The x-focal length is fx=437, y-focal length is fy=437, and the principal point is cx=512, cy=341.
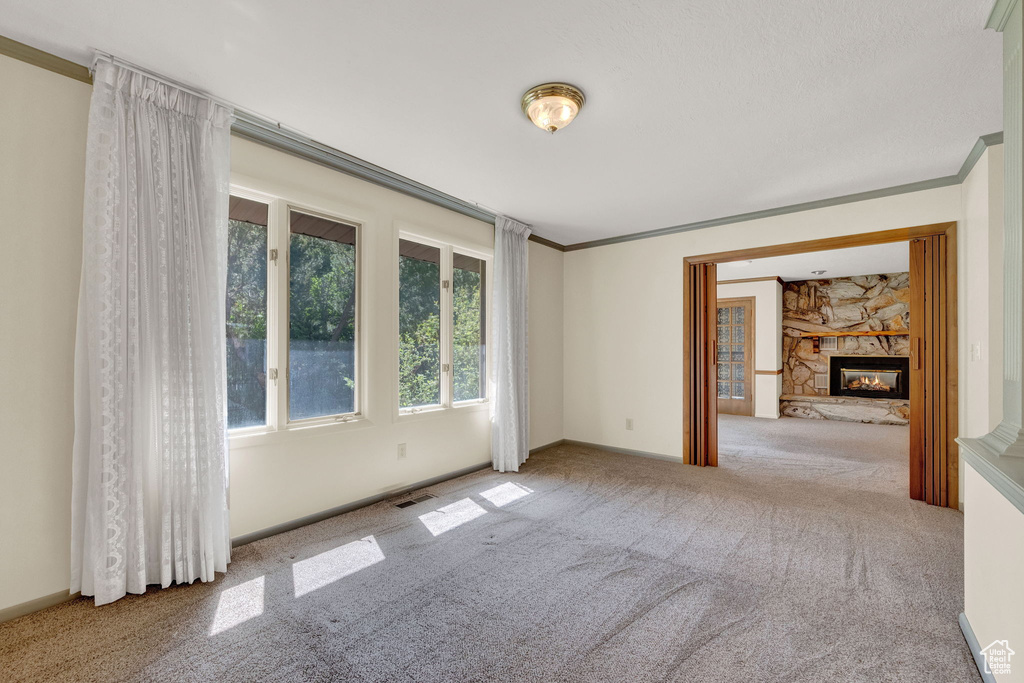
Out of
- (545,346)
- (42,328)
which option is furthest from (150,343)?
(545,346)

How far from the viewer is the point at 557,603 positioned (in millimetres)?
2043

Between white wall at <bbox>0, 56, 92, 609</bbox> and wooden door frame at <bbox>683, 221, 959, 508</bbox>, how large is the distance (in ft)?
14.9

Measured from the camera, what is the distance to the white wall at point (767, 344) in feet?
24.9

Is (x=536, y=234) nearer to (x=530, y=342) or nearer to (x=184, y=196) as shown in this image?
(x=530, y=342)

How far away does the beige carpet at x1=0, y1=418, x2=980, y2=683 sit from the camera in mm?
1633

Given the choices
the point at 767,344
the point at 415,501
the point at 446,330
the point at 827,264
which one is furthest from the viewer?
the point at 767,344

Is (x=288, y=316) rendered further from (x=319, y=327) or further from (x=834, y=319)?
(x=834, y=319)

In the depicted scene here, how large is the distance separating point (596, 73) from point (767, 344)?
23.2 ft

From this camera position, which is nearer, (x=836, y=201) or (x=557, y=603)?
(x=557, y=603)

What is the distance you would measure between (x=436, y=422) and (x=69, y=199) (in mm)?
2600

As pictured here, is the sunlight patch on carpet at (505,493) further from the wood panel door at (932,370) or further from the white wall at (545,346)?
the wood panel door at (932,370)

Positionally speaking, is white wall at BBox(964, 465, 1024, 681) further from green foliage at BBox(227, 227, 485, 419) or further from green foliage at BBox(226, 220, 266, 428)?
green foliage at BBox(226, 220, 266, 428)

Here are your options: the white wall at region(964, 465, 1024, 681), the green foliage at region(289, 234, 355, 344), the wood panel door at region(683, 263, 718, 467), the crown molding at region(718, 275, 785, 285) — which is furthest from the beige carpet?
the crown molding at region(718, 275, 785, 285)

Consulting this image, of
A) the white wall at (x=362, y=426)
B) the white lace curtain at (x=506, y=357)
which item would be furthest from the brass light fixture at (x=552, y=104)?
the white lace curtain at (x=506, y=357)
